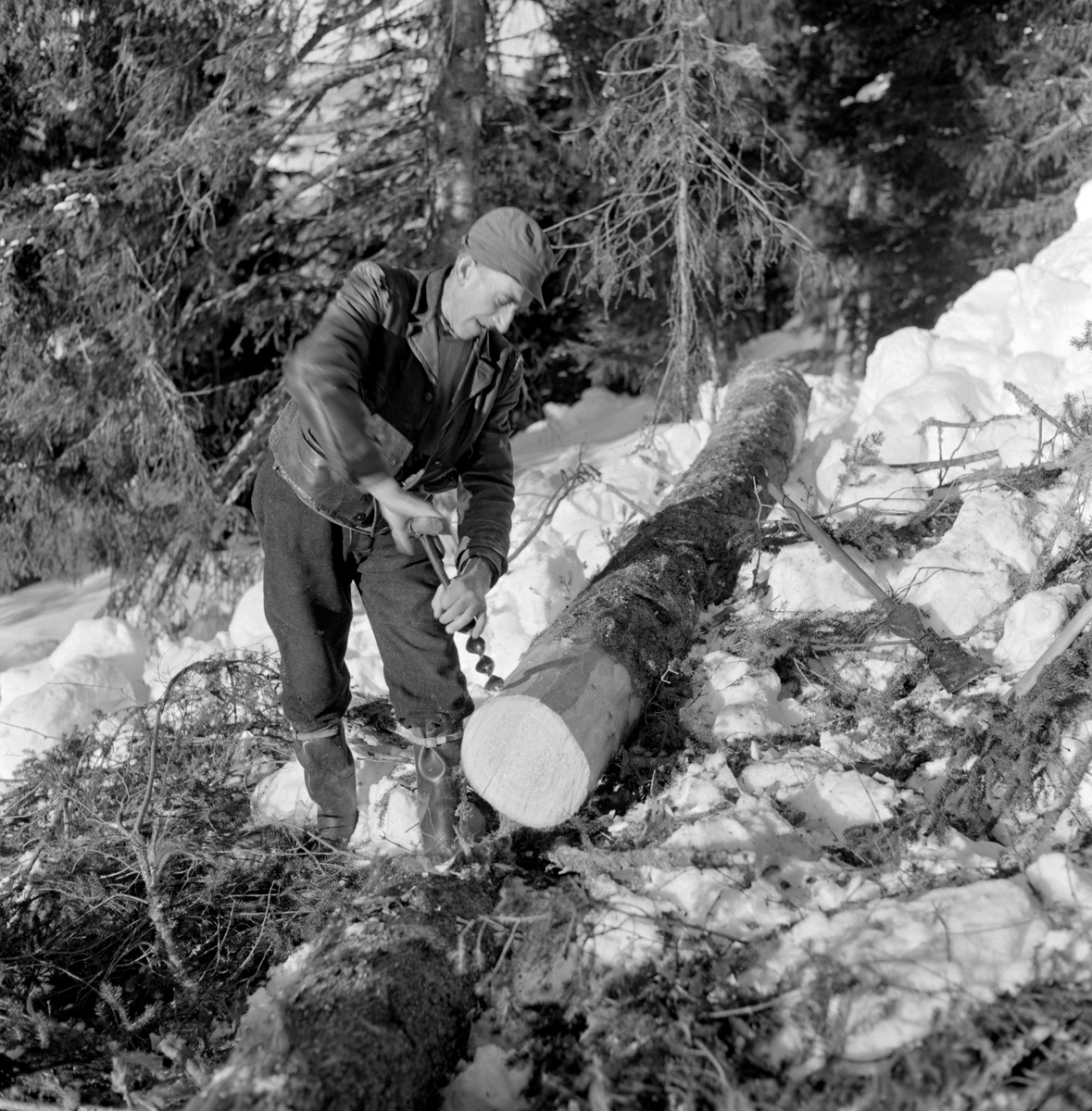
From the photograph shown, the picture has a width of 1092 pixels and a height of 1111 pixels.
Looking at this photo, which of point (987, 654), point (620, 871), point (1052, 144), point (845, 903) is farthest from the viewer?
point (1052, 144)

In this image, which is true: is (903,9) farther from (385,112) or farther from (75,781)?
(75,781)

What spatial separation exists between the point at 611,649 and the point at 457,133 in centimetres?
508

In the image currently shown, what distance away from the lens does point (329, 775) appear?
319 cm

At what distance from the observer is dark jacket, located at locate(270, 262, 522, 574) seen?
2502 mm

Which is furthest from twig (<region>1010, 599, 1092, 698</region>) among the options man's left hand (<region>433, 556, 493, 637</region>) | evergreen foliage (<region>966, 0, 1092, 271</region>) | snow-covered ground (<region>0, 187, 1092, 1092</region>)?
evergreen foliage (<region>966, 0, 1092, 271</region>)

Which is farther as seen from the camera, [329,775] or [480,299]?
[329,775]

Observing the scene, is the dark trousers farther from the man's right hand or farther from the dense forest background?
the dense forest background

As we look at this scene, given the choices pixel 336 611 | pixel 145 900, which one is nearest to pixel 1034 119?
pixel 336 611

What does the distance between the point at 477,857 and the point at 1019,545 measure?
2.47 m

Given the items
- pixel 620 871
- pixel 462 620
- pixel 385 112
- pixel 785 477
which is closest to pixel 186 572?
pixel 385 112

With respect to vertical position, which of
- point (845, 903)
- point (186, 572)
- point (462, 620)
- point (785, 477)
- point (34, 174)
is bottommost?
point (186, 572)

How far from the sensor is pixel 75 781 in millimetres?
3578

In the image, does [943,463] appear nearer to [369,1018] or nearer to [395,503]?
[395,503]

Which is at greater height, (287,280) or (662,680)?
(287,280)
